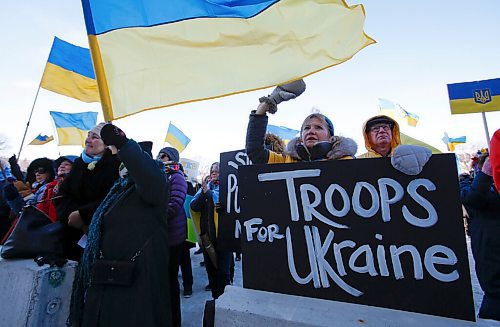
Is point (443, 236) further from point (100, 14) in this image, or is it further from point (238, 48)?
point (100, 14)

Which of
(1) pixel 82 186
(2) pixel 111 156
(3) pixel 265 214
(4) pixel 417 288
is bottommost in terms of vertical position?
(4) pixel 417 288

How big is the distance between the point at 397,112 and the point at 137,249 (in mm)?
7090

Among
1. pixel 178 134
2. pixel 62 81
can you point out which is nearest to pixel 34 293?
pixel 62 81

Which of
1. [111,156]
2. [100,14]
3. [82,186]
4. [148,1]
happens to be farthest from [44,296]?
[148,1]

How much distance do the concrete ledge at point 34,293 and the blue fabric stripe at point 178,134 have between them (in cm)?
698

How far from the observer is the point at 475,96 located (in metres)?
4.51

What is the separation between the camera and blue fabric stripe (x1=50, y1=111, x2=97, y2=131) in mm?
6691

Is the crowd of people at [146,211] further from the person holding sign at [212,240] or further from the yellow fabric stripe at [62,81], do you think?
the yellow fabric stripe at [62,81]

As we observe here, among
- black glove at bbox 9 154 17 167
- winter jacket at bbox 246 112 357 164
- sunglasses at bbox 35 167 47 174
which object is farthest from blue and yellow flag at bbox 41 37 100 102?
winter jacket at bbox 246 112 357 164

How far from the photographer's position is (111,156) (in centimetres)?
226

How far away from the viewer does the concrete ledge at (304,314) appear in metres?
0.97

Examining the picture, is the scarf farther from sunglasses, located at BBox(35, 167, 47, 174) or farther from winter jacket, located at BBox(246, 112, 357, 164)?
sunglasses, located at BBox(35, 167, 47, 174)

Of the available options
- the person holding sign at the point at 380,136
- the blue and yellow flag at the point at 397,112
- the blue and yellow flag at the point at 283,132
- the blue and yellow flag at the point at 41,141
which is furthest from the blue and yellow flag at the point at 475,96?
the blue and yellow flag at the point at 41,141

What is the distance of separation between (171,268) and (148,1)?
2.03 m
